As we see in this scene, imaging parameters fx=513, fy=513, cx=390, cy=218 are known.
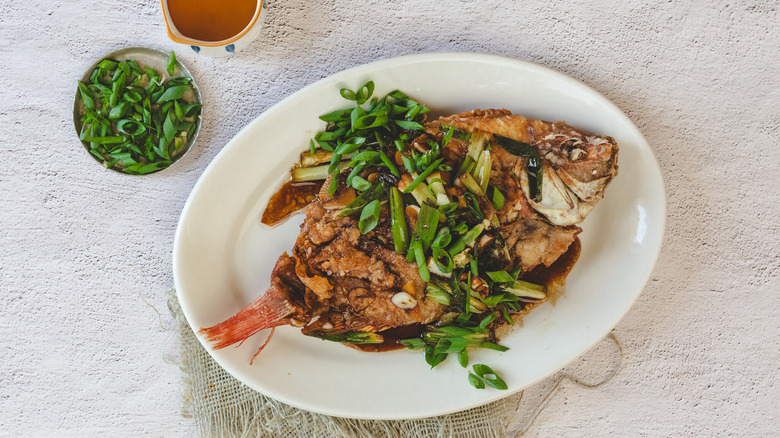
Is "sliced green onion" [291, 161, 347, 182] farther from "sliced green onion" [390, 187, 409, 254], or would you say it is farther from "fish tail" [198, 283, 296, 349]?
"fish tail" [198, 283, 296, 349]

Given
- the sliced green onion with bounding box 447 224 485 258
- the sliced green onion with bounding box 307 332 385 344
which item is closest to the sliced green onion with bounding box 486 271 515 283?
the sliced green onion with bounding box 447 224 485 258

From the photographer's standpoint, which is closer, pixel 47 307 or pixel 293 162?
pixel 293 162

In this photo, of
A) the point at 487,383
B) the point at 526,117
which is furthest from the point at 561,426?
the point at 526,117

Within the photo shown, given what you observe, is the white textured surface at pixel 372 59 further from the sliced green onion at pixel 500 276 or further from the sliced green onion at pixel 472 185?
the sliced green onion at pixel 500 276

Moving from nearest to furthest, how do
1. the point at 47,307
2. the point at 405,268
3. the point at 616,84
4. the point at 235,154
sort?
the point at 405,268
the point at 235,154
the point at 616,84
the point at 47,307

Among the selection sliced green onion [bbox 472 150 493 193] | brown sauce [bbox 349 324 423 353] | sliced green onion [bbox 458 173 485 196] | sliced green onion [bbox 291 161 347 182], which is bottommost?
brown sauce [bbox 349 324 423 353]

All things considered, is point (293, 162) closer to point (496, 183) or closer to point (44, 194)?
point (496, 183)
